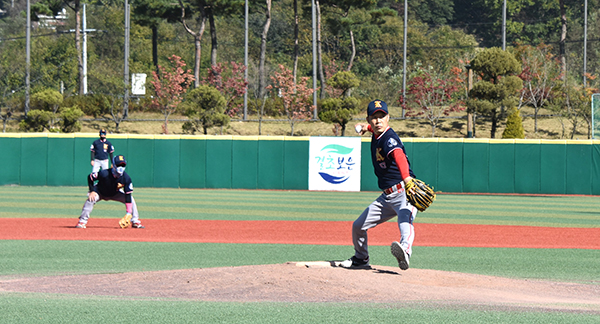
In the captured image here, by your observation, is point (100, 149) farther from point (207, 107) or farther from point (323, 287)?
point (207, 107)

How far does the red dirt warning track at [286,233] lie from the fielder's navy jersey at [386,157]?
4963mm

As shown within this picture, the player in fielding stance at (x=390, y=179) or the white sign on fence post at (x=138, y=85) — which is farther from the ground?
the white sign on fence post at (x=138, y=85)

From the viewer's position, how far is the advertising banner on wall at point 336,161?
25.6m

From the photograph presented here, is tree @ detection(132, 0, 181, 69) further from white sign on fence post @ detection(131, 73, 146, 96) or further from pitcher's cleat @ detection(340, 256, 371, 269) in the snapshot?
pitcher's cleat @ detection(340, 256, 371, 269)

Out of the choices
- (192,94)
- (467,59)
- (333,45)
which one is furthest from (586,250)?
(333,45)

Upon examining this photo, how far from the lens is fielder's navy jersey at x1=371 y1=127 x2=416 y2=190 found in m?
7.30

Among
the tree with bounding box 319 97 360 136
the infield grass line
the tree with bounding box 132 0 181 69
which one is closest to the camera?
the infield grass line

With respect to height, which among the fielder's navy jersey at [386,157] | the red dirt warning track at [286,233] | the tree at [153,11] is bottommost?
the red dirt warning track at [286,233]

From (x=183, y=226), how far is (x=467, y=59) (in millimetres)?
38079

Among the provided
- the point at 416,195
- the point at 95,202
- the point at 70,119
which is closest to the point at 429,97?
the point at 70,119

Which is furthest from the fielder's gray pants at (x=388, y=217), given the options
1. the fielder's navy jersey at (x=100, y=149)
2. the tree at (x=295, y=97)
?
the tree at (x=295, y=97)

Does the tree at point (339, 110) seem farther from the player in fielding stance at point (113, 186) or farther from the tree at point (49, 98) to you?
the player in fielding stance at point (113, 186)

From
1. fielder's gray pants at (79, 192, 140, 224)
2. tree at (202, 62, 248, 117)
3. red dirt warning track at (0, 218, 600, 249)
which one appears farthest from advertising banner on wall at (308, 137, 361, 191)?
tree at (202, 62, 248, 117)

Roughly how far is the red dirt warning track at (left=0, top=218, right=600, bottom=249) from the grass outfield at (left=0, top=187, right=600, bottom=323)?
0.73m
